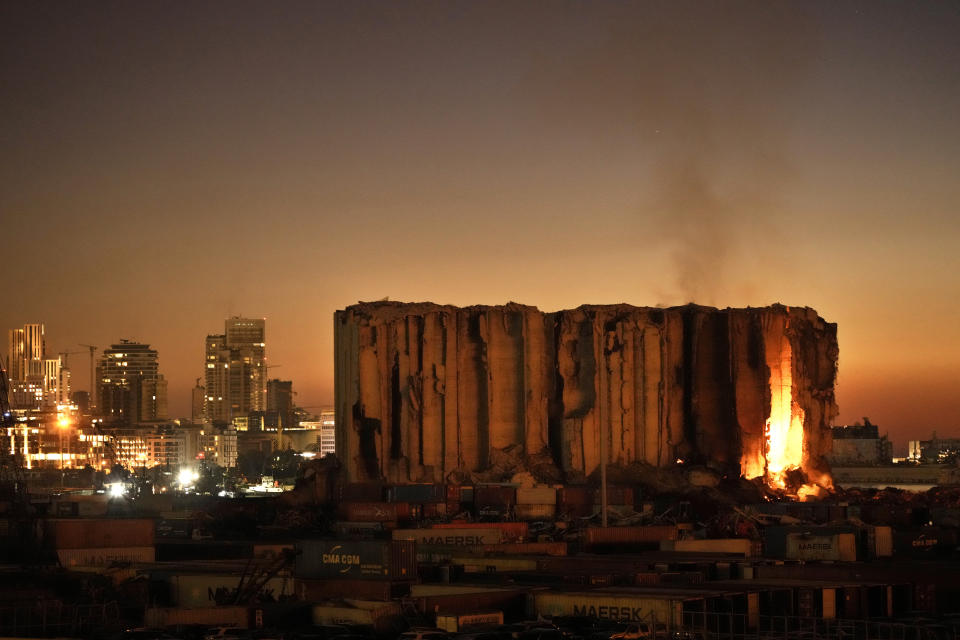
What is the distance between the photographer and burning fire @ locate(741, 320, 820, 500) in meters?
97.6

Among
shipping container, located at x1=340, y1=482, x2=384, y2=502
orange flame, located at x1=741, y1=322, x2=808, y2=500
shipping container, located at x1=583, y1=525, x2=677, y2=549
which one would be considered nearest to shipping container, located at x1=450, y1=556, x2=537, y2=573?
shipping container, located at x1=583, y1=525, x2=677, y2=549

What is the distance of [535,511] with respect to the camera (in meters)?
86.9

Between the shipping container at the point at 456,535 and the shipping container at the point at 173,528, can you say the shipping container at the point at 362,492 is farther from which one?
the shipping container at the point at 456,535

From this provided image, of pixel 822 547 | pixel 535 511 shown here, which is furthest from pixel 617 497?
pixel 822 547

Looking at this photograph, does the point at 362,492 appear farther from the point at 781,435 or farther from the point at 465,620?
the point at 465,620

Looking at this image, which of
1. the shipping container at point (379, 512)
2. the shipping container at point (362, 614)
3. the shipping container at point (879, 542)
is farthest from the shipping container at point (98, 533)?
the shipping container at point (879, 542)

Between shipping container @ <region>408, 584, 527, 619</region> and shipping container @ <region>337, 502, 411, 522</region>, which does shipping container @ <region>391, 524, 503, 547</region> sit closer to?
shipping container @ <region>337, 502, 411, 522</region>

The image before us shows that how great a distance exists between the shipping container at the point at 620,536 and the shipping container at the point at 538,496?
44.2 feet

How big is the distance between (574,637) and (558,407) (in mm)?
52534

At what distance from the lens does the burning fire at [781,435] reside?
3841 inches

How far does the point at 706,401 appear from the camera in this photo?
99.4 m

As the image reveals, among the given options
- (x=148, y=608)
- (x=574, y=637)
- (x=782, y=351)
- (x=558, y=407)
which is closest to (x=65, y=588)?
(x=148, y=608)

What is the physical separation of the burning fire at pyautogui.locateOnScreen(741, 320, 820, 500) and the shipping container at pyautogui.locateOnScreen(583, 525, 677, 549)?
24236mm

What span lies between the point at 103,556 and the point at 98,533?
2.17 meters
